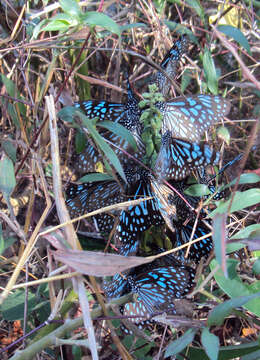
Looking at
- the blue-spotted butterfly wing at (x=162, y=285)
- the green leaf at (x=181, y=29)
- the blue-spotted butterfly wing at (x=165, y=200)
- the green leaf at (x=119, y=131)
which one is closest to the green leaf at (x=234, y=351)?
the blue-spotted butterfly wing at (x=162, y=285)

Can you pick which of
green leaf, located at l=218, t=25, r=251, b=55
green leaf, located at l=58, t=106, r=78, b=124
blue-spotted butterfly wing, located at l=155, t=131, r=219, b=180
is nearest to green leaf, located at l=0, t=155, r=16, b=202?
green leaf, located at l=58, t=106, r=78, b=124

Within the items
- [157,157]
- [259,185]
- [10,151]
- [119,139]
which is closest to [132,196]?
[157,157]

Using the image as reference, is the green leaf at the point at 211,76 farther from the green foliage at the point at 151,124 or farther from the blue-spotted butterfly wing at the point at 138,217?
the blue-spotted butterfly wing at the point at 138,217

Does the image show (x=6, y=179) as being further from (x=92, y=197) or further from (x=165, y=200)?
(x=165, y=200)

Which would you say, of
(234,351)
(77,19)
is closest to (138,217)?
(234,351)

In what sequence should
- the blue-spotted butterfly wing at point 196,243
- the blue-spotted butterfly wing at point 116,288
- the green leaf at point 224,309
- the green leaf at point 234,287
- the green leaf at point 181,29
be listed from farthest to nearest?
the green leaf at point 181,29 → the blue-spotted butterfly wing at point 196,243 → the blue-spotted butterfly wing at point 116,288 → the green leaf at point 234,287 → the green leaf at point 224,309

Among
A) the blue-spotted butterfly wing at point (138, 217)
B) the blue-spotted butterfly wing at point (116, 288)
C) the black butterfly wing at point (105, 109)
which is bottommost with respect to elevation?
the blue-spotted butterfly wing at point (116, 288)

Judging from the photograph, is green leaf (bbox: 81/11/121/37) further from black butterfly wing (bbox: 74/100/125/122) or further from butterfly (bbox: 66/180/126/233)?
butterfly (bbox: 66/180/126/233)

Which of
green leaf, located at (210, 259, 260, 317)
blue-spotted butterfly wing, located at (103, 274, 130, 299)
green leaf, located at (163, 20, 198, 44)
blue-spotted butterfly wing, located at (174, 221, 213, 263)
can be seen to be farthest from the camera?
green leaf, located at (163, 20, 198, 44)
